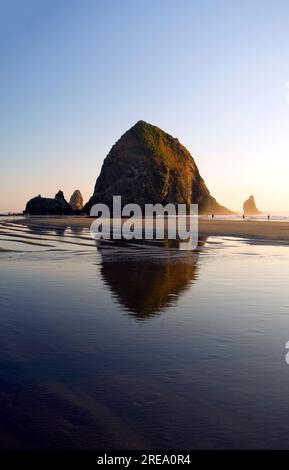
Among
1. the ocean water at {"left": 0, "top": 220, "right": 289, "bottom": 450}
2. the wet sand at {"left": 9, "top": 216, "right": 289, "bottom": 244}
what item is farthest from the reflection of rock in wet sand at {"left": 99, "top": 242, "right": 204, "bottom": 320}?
the wet sand at {"left": 9, "top": 216, "right": 289, "bottom": 244}

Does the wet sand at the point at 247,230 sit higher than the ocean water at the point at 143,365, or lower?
higher

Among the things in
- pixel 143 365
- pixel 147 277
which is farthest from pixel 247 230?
pixel 143 365

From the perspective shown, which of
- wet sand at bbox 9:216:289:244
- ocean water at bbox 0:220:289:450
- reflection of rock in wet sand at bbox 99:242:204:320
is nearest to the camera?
ocean water at bbox 0:220:289:450

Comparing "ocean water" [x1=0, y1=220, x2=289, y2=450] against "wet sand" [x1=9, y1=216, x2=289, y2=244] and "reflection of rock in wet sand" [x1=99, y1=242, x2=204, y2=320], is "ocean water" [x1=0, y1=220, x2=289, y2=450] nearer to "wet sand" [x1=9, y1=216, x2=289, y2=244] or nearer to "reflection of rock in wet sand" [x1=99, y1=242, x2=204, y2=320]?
"reflection of rock in wet sand" [x1=99, y1=242, x2=204, y2=320]

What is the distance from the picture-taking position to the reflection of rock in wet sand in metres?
13.8

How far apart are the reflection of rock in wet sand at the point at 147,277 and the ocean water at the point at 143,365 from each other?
12cm

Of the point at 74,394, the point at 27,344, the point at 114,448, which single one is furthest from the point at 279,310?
the point at 114,448

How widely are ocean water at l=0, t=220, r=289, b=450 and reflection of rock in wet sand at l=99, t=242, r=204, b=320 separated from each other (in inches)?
4.6

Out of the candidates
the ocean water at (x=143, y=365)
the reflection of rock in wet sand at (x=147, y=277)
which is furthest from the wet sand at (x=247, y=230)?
the ocean water at (x=143, y=365)

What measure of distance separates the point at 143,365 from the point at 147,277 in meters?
11.4

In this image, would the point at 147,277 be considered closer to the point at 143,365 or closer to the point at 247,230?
the point at 143,365

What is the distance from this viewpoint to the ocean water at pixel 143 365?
537cm

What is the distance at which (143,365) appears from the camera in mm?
7906

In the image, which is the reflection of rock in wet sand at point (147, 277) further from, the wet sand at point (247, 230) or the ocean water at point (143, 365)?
the wet sand at point (247, 230)
